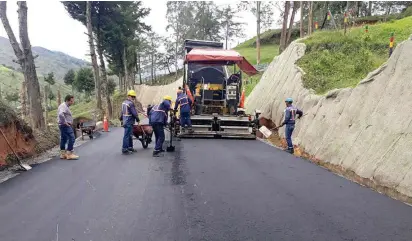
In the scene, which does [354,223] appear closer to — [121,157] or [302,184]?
[302,184]

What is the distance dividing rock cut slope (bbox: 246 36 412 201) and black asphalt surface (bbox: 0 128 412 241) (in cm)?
53

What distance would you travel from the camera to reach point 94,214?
4672mm

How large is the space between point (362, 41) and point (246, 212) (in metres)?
14.5

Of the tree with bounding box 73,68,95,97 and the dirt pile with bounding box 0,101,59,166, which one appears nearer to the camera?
the dirt pile with bounding box 0,101,59,166

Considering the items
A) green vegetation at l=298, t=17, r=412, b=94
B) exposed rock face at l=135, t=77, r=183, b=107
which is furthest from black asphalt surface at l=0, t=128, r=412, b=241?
exposed rock face at l=135, t=77, r=183, b=107

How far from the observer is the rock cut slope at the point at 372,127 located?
6023mm

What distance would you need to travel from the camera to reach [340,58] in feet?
49.1

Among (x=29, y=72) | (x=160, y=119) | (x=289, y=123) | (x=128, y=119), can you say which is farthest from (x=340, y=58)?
(x=29, y=72)

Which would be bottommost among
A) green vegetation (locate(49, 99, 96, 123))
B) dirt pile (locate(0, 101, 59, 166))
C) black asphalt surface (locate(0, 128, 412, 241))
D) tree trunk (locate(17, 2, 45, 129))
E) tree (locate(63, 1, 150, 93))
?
green vegetation (locate(49, 99, 96, 123))

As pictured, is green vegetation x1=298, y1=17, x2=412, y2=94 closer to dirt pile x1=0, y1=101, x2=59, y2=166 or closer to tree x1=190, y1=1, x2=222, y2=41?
dirt pile x1=0, y1=101, x2=59, y2=166

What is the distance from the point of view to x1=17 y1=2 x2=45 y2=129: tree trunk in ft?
37.4

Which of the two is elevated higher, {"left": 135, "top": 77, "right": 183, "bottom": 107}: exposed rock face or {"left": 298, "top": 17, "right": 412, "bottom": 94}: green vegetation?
{"left": 298, "top": 17, "right": 412, "bottom": 94}: green vegetation

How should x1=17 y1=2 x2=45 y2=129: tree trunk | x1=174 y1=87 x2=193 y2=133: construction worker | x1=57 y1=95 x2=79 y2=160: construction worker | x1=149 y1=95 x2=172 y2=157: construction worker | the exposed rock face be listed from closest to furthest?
x1=57 y1=95 x2=79 y2=160: construction worker < x1=149 y1=95 x2=172 y2=157: construction worker < x1=17 y1=2 x2=45 y2=129: tree trunk < x1=174 y1=87 x2=193 y2=133: construction worker < the exposed rock face

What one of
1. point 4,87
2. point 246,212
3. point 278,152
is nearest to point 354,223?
point 246,212
